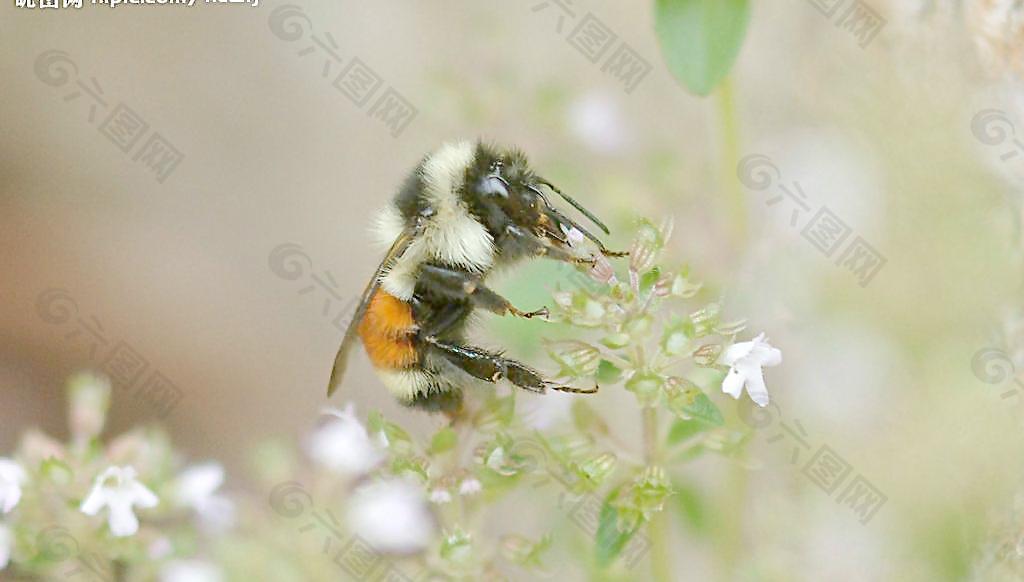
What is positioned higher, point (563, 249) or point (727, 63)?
point (727, 63)

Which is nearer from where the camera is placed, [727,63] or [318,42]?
[727,63]

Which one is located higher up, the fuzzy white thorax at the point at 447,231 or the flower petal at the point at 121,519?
the fuzzy white thorax at the point at 447,231

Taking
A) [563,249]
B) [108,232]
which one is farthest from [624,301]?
[108,232]

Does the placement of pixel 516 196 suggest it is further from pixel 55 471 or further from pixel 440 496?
pixel 55 471

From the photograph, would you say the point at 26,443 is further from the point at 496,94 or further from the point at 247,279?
the point at 247,279

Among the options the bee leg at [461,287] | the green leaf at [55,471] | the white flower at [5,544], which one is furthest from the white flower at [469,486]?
the white flower at [5,544]

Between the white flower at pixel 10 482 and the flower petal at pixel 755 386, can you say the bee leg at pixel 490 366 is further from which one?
the white flower at pixel 10 482
